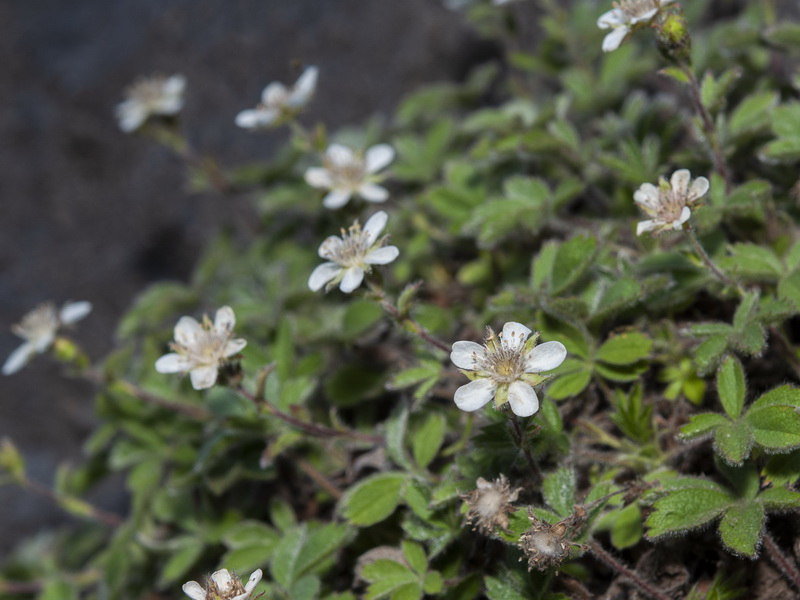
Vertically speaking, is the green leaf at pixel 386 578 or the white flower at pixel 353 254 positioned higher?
the white flower at pixel 353 254

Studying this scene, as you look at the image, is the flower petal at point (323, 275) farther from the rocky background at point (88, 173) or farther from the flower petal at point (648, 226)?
the rocky background at point (88, 173)

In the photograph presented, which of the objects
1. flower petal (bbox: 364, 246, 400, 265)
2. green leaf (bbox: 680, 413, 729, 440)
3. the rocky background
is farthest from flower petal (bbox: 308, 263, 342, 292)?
the rocky background

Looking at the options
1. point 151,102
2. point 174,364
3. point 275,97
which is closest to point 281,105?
point 275,97

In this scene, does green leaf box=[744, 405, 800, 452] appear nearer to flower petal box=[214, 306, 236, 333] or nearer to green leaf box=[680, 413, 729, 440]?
green leaf box=[680, 413, 729, 440]

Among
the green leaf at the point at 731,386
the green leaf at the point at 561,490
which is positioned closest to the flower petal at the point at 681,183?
the green leaf at the point at 731,386

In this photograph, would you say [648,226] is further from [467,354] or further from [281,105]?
[281,105]

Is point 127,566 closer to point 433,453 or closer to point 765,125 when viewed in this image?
point 433,453

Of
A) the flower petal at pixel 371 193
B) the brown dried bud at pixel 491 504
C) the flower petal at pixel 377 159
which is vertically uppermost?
the flower petal at pixel 377 159
